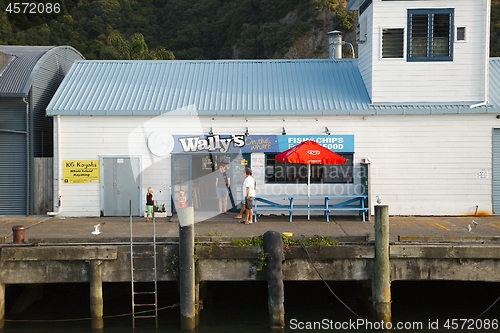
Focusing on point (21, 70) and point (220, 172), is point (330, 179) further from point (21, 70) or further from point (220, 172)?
point (21, 70)

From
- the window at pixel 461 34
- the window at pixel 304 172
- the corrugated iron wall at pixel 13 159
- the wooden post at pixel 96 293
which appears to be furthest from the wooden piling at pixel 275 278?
the window at pixel 461 34

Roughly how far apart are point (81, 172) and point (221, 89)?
5.33m

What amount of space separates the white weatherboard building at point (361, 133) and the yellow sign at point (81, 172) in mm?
32

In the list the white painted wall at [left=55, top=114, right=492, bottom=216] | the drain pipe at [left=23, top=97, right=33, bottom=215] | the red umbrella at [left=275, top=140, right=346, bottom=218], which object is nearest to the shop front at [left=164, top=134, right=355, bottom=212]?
the white painted wall at [left=55, top=114, right=492, bottom=216]

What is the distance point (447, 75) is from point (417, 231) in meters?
6.10

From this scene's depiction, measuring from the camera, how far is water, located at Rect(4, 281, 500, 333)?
45.1 feet

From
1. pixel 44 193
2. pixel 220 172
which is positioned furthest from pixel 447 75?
pixel 44 193

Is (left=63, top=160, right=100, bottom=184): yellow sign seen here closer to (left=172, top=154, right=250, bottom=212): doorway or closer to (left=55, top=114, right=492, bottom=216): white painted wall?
(left=55, top=114, right=492, bottom=216): white painted wall

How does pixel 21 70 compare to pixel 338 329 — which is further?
pixel 21 70

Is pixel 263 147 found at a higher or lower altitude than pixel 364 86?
lower

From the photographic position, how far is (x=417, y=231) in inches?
634

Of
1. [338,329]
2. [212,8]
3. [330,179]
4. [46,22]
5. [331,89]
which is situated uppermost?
[212,8]

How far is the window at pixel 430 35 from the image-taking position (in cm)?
1950

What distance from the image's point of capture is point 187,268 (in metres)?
13.0
